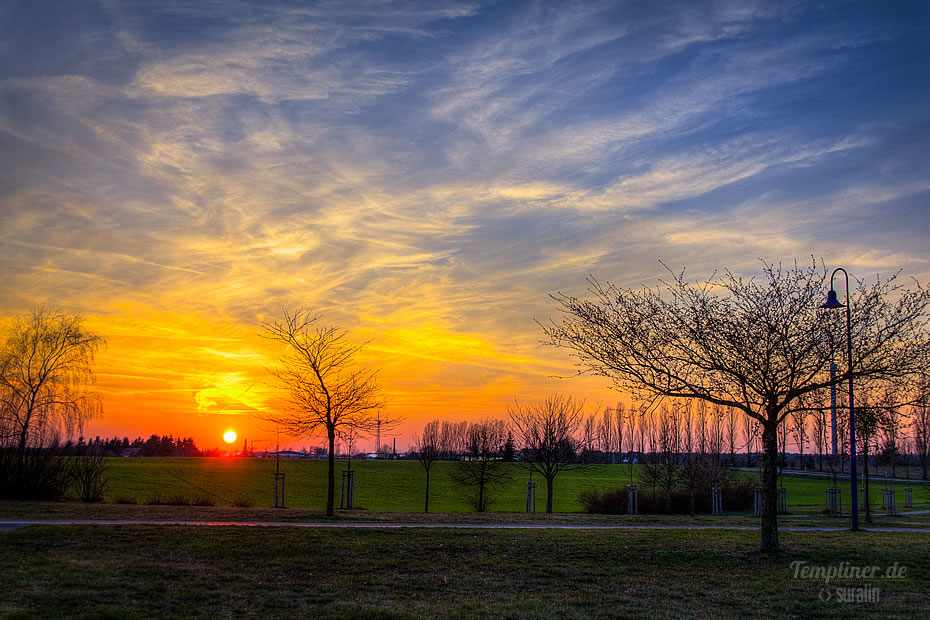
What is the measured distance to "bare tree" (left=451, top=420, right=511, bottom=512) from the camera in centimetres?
4532

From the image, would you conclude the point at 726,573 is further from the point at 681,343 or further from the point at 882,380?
the point at 882,380

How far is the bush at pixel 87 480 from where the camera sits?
32781 mm

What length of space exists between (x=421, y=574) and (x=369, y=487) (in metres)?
57.6

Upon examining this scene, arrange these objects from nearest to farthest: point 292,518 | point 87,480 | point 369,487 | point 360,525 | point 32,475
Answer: point 360,525 < point 292,518 < point 32,475 < point 87,480 < point 369,487

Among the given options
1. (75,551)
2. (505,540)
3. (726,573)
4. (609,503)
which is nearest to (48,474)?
(75,551)

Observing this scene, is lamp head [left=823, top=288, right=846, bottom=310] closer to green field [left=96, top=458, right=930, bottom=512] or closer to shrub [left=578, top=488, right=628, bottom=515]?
shrub [left=578, top=488, right=628, bottom=515]

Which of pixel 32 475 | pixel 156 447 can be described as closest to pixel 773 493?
pixel 32 475

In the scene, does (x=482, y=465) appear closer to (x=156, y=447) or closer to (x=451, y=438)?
(x=451, y=438)

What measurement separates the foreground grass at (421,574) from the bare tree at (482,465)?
26.0 metres

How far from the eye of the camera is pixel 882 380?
16.3 metres

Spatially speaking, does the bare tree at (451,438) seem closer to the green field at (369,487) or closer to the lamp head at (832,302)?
the green field at (369,487)

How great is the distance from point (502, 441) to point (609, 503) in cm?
2100

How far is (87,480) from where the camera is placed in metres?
33.0

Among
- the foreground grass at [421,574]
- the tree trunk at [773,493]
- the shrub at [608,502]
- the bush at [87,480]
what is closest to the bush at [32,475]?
the bush at [87,480]
